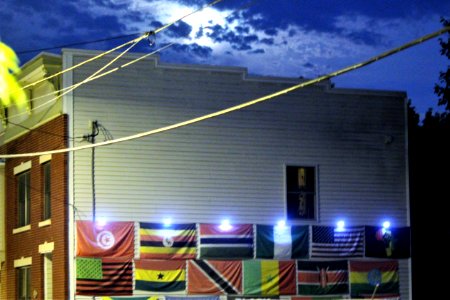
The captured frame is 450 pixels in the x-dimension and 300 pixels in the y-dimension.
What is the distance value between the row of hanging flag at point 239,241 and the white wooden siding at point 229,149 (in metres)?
0.36

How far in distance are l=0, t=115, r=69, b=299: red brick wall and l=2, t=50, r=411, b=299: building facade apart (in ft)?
0.54

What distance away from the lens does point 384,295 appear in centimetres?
3120

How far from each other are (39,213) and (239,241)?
6.58 m

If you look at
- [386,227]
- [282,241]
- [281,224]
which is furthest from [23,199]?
[386,227]

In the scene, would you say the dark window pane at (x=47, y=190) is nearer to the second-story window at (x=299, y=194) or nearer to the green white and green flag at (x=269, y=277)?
the green white and green flag at (x=269, y=277)

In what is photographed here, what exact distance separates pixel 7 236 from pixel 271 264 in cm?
1009

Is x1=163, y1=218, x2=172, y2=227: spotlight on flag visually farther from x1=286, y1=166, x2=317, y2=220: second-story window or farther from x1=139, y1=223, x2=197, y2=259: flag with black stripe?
x1=286, y1=166, x2=317, y2=220: second-story window

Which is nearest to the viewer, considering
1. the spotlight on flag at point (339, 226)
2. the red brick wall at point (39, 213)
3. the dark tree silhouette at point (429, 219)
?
the red brick wall at point (39, 213)

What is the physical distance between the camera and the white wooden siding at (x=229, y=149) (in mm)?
28484

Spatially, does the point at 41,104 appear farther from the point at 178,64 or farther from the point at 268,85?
the point at 268,85

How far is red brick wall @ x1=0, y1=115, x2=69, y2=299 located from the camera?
28.0m

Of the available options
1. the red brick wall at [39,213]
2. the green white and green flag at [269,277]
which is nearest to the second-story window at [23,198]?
the red brick wall at [39,213]

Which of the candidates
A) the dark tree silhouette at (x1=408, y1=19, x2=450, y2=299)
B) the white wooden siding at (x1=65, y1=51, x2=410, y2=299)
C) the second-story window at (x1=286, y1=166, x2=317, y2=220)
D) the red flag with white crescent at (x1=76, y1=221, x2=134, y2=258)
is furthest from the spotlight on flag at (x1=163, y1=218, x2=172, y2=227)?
the dark tree silhouette at (x1=408, y1=19, x2=450, y2=299)

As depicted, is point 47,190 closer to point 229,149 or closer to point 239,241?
point 229,149
